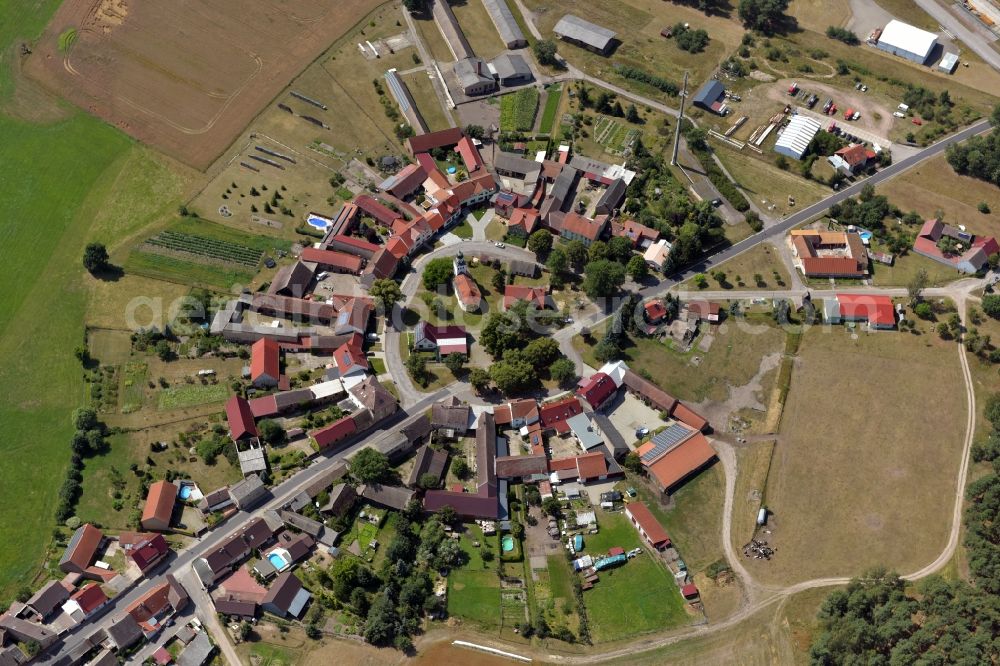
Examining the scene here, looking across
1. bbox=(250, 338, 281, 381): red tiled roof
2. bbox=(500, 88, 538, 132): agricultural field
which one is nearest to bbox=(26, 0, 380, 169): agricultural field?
bbox=(500, 88, 538, 132): agricultural field

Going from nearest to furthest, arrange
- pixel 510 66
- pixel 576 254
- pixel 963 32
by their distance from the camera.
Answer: pixel 576 254, pixel 510 66, pixel 963 32

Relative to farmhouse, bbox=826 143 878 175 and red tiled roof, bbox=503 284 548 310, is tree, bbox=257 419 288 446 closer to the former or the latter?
red tiled roof, bbox=503 284 548 310

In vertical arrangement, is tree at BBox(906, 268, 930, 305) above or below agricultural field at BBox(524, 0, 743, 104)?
below

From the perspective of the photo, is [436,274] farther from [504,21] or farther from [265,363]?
[504,21]

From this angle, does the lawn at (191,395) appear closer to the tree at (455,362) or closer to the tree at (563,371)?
the tree at (455,362)

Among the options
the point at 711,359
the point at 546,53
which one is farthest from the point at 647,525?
the point at 546,53

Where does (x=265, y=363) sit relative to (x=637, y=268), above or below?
below

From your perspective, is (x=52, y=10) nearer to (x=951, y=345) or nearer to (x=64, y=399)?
(x=64, y=399)
